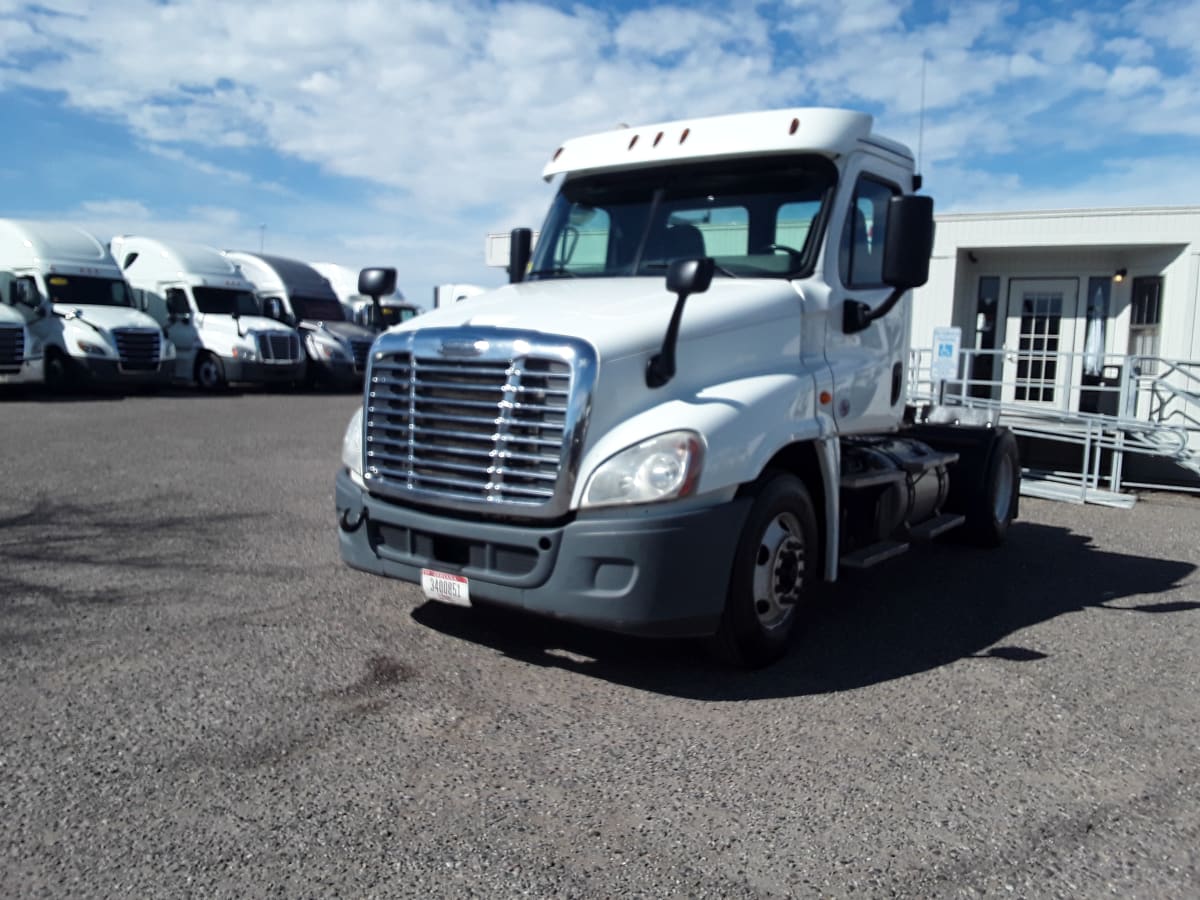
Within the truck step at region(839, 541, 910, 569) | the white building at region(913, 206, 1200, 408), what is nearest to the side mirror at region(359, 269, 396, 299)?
the truck step at region(839, 541, 910, 569)

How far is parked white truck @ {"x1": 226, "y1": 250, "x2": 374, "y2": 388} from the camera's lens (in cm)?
2452

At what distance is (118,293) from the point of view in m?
21.3

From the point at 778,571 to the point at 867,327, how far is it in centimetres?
168

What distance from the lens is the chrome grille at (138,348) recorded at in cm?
2018

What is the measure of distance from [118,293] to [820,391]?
1940 cm

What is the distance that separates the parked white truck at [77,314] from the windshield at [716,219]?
16453 millimetres

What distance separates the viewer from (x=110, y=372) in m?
19.9

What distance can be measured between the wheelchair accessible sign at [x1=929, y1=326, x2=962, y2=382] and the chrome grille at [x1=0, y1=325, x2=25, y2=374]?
15.9 meters

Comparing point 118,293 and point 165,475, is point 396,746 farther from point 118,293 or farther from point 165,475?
point 118,293

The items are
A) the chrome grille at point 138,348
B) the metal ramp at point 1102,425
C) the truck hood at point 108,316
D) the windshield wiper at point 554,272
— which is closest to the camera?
the windshield wiper at point 554,272

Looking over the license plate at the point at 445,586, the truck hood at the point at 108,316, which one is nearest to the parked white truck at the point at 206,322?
the truck hood at the point at 108,316

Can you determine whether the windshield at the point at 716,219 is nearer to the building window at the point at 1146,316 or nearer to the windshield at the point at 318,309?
A: the building window at the point at 1146,316

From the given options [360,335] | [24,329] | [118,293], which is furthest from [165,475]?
[360,335]

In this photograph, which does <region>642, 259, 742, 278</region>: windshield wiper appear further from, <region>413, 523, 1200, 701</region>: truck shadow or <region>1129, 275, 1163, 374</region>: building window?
<region>1129, 275, 1163, 374</region>: building window
